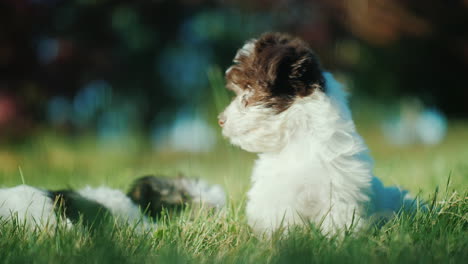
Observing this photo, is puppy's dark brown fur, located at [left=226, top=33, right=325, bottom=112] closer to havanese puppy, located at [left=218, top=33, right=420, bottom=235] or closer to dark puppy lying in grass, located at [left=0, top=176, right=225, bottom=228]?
havanese puppy, located at [left=218, top=33, right=420, bottom=235]

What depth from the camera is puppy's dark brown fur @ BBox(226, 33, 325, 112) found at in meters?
3.28

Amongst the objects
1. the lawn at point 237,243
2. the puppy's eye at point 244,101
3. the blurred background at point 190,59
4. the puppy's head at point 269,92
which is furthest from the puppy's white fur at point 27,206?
the blurred background at point 190,59

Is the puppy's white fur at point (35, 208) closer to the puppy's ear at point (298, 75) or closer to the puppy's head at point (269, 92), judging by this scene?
the puppy's head at point (269, 92)

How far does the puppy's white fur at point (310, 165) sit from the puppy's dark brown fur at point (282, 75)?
7cm

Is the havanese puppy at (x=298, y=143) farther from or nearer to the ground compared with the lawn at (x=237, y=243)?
farther from the ground

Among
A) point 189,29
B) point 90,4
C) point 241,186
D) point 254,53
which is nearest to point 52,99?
point 90,4

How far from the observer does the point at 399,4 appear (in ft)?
46.1

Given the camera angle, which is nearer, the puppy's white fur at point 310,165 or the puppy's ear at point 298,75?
the puppy's white fur at point 310,165

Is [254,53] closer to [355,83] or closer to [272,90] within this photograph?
[272,90]

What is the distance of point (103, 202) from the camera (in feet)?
12.6

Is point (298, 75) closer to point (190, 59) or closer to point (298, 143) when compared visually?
point (298, 143)

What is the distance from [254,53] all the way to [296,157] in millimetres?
909

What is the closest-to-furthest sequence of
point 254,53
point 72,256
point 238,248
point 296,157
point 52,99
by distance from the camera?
point 72,256, point 238,248, point 296,157, point 254,53, point 52,99

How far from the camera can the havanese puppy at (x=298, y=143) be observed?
3100 mm
